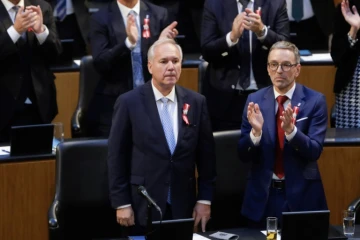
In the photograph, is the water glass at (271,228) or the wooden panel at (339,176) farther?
the wooden panel at (339,176)

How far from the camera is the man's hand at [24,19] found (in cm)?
491

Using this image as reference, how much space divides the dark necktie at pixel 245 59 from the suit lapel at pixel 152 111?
1.06m

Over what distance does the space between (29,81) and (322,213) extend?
2077 millimetres

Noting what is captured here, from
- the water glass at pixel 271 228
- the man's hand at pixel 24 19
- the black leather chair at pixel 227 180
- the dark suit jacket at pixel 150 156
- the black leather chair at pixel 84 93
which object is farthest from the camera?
the black leather chair at pixel 84 93

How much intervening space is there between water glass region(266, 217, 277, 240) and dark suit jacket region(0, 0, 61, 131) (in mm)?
1789

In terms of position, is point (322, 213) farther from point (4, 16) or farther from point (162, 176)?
point (4, 16)

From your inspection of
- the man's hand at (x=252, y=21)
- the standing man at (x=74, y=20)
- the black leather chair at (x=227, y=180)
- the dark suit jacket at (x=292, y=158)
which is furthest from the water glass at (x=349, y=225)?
the standing man at (x=74, y=20)

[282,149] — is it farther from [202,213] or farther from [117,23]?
[117,23]

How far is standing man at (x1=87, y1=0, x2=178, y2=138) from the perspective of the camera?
204 inches

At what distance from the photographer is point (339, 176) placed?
4.95 m

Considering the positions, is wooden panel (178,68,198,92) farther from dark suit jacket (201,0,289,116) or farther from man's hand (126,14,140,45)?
man's hand (126,14,140,45)

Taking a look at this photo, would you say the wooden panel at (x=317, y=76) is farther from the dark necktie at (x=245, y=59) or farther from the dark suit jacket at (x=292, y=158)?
the dark suit jacket at (x=292, y=158)

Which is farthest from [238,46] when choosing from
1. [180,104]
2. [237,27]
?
[180,104]

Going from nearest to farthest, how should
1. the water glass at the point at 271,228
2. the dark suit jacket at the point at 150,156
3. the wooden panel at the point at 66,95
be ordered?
the water glass at the point at 271,228
the dark suit jacket at the point at 150,156
the wooden panel at the point at 66,95
